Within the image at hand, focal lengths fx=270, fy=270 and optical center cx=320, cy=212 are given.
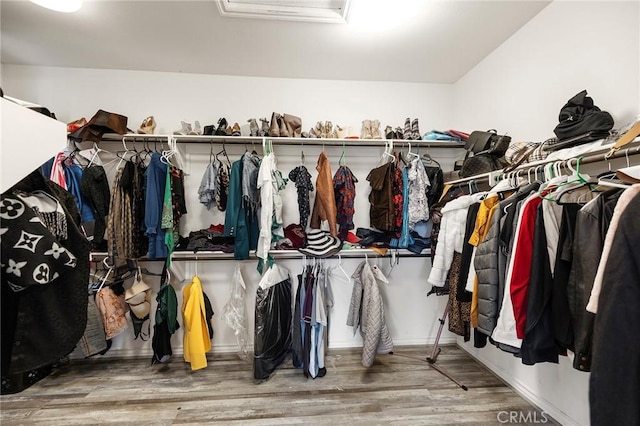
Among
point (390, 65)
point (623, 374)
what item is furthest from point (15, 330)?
point (390, 65)

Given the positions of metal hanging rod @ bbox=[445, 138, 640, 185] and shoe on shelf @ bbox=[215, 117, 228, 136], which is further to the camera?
shoe on shelf @ bbox=[215, 117, 228, 136]

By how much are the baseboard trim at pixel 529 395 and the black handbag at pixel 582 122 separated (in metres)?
1.70

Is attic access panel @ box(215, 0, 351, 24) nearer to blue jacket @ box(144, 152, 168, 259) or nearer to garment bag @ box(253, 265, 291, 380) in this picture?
blue jacket @ box(144, 152, 168, 259)

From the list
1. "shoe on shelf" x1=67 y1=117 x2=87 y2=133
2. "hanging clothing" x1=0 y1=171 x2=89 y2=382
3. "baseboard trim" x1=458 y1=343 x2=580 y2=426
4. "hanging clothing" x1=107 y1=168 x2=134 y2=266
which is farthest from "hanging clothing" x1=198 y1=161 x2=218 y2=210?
"baseboard trim" x1=458 y1=343 x2=580 y2=426

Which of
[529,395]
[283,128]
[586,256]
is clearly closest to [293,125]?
[283,128]

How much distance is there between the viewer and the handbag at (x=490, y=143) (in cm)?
200

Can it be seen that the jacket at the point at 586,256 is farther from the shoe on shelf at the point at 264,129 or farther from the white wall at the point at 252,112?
the shoe on shelf at the point at 264,129

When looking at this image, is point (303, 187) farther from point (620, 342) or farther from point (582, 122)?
point (620, 342)

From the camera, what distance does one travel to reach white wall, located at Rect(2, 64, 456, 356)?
2.59 m

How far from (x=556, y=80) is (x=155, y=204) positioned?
3.09 metres

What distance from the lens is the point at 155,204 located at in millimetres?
2234

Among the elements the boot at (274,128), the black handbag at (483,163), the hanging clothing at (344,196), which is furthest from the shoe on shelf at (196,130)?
the black handbag at (483,163)

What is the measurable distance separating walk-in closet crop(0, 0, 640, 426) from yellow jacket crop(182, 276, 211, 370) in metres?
0.02

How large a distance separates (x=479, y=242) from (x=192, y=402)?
2251mm
